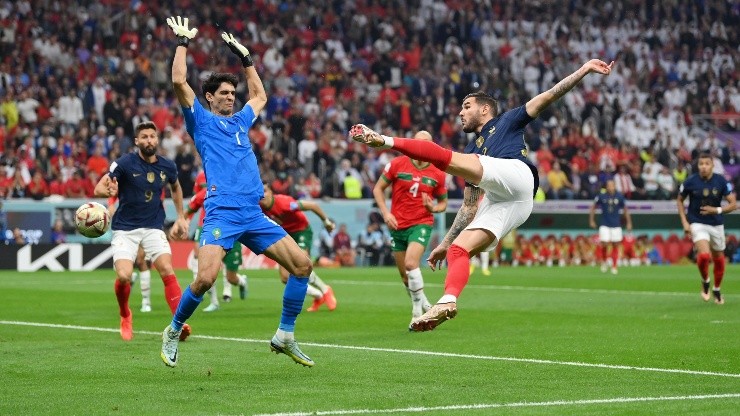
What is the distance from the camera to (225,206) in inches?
413

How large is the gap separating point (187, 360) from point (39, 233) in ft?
69.9

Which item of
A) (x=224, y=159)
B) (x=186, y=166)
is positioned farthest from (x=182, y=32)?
(x=186, y=166)

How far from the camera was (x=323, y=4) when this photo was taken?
139 feet

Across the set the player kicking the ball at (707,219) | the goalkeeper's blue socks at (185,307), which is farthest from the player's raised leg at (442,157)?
the player kicking the ball at (707,219)

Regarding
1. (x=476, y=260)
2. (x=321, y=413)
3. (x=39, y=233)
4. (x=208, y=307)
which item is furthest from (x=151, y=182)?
(x=476, y=260)

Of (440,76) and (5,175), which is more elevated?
(440,76)

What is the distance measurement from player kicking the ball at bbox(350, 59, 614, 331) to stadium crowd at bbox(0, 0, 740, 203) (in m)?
21.2

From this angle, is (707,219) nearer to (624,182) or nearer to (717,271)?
(717,271)

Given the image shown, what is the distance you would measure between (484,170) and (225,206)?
7.37 ft

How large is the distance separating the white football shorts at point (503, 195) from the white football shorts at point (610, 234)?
74.2ft

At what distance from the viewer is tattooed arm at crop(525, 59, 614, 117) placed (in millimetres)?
10492

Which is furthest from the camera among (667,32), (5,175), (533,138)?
(667,32)

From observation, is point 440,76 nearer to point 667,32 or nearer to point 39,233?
point 667,32

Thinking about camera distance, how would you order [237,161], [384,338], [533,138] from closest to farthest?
[237,161], [384,338], [533,138]
